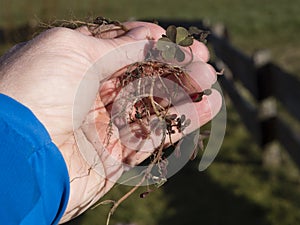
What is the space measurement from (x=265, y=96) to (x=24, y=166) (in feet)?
15.5

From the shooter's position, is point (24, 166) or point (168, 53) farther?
point (168, 53)

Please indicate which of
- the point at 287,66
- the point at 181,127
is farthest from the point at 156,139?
the point at 287,66

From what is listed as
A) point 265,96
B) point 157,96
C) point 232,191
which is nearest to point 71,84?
point 157,96

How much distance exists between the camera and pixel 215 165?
603 centimetres

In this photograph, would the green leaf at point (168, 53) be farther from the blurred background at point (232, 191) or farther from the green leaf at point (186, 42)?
the blurred background at point (232, 191)

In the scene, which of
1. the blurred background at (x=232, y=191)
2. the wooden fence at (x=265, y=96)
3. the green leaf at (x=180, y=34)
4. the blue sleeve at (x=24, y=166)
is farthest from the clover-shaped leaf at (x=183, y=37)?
the wooden fence at (x=265, y=96)

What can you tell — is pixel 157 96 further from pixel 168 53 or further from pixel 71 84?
pixel 71 84

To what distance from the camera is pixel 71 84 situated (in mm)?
1476

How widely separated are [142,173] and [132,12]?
19300 millimetres

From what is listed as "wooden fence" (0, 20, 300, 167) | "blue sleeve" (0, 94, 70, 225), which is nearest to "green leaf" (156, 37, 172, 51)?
"blue sleeve" (0, 94, 70, 225)

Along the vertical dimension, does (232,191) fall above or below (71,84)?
below

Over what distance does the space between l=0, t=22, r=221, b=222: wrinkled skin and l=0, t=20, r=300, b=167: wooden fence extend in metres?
3.12

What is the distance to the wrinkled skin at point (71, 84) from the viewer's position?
142cm

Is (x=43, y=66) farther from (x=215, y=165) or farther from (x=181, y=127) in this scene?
(x=215, y=165)
